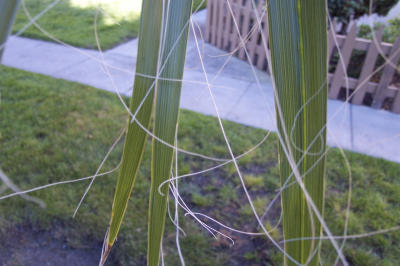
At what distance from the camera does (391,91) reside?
131 inches

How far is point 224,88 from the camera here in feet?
12.2

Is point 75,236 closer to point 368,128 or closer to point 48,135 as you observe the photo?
point 48,135

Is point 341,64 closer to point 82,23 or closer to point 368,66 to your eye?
point 368,66

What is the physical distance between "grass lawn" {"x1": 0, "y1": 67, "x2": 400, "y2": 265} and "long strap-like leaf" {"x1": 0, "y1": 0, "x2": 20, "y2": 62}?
1708 millimetres

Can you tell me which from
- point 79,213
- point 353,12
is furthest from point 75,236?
point 353,12

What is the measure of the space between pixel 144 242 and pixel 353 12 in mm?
3777

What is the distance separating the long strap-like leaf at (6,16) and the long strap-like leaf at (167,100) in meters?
0.14

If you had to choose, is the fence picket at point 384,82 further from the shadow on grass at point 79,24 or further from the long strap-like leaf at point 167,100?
the long strap-like leaf at point 167,100

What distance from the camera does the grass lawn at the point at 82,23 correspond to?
14.9ft

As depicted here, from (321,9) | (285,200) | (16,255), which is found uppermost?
(321,9)

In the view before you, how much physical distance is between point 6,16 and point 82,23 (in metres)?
5.40

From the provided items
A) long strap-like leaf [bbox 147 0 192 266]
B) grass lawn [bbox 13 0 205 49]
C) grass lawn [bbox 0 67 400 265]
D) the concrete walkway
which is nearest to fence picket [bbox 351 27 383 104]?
the concrete walkway

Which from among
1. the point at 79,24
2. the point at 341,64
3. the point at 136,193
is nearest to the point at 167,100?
the point at 136,193

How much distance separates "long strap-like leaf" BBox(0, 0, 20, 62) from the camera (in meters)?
0.26
